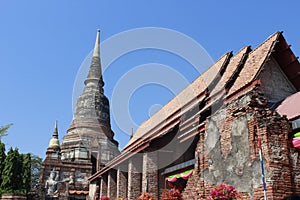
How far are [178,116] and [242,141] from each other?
4.82 metres

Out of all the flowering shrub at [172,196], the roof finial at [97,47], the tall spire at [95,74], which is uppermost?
the roof finial at [97,47]

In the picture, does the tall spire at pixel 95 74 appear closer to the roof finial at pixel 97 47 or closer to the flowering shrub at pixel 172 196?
the roof finial at pixel 97 47

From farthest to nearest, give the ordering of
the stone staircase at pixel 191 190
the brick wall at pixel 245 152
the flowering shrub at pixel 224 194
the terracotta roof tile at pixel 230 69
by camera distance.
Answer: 1. the terracotta roof tile at pixel 230 69
2. the stone staircase at pixel 191 190
3. the brick wall at pixel 245 152
4. the flowering shrub at pixel 224 194

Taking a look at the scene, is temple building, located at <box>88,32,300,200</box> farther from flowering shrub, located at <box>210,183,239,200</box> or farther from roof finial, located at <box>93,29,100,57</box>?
roof finial, located at <box>93,29,100,57</box>

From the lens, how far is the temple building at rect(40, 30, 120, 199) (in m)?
27.6

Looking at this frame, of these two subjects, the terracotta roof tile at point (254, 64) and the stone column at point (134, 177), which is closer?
the terracotta roof tile at point (254, 64)

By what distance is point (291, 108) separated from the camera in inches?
342

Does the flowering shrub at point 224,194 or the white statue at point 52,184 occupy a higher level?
the white statue at point 52,184

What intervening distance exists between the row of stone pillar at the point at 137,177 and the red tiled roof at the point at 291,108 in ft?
17.7

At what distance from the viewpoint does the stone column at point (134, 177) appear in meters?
13.9

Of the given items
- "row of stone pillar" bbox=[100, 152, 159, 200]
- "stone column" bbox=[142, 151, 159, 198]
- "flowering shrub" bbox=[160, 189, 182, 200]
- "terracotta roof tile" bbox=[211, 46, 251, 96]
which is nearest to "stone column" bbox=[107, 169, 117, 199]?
"row of stone pillar" bbox=[100, 152, 159, 200]

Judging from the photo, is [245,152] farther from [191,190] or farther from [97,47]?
[97,47]

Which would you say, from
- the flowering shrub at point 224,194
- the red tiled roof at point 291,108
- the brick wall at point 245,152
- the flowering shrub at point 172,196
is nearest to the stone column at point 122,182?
the flowering shrub at point 172,196

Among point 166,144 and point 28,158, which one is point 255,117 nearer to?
point 166,144
